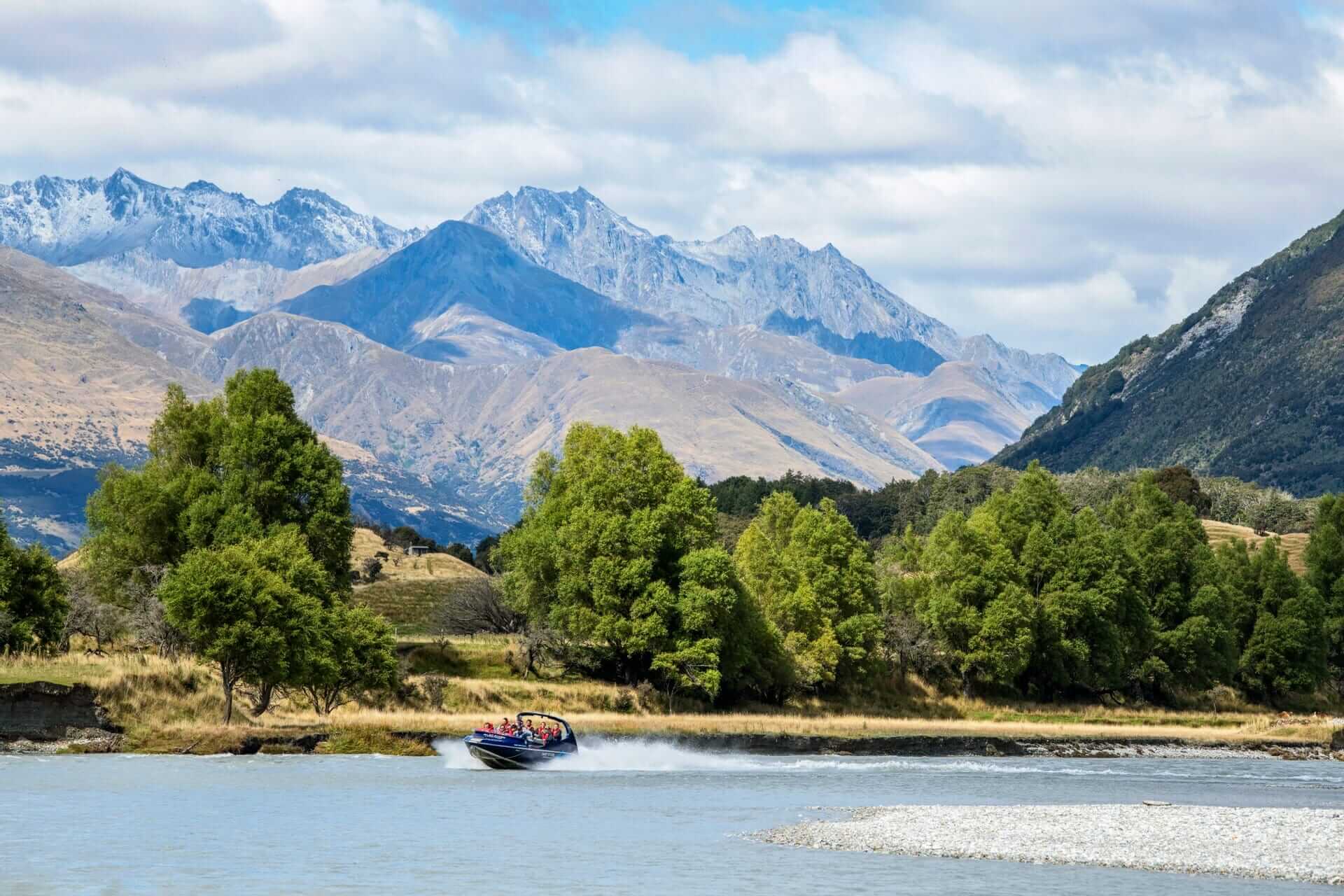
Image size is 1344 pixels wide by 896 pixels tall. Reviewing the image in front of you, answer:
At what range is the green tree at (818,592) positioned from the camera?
116m

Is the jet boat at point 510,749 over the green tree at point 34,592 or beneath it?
beneath

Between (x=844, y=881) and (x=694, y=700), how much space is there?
222 feet

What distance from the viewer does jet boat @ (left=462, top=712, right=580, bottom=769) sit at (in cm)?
7756

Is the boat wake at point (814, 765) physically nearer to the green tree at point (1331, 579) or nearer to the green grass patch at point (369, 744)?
the green grass patch at point (369, 744)

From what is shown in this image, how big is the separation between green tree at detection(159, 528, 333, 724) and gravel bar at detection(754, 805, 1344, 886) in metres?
33.4

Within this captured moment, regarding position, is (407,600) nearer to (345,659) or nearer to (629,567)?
(629,567)

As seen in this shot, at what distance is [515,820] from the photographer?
56.8 metres

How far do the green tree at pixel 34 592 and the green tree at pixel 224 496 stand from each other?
18.1 feet

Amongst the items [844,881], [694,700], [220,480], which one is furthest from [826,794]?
[220,480]

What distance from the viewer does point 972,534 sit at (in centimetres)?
13062

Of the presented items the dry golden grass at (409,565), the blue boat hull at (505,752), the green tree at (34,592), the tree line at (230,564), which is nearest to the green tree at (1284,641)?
the dry golden grass at (409,565)

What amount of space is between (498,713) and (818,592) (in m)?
31.6

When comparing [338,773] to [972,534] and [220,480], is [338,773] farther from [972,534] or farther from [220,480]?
[972,534]

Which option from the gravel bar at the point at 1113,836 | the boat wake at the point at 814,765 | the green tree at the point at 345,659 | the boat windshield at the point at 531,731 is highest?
the green tree at the point at 345,659
